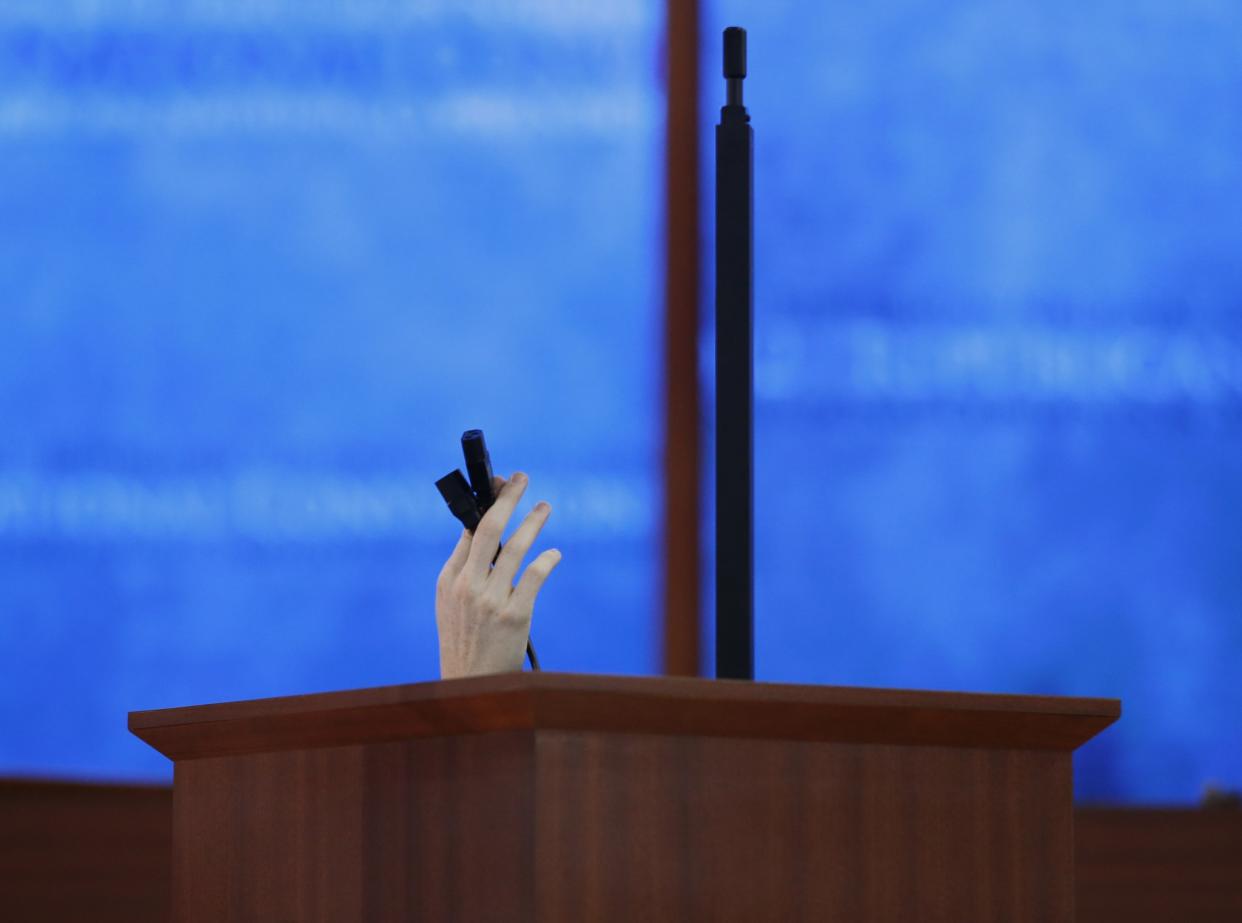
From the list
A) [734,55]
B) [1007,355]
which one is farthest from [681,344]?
[734,55]

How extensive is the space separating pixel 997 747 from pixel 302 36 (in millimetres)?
2172

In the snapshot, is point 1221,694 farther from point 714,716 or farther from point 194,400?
point 714,716

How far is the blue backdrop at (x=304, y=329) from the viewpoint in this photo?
8.74 ft

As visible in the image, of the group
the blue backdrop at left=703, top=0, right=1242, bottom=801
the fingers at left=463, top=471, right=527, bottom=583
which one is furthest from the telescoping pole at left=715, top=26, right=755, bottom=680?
the blue backdrop at left=703, top=0, right=1242, bottom=801

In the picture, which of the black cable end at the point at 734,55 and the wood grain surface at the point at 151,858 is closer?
the black cable end at the point at 734,55

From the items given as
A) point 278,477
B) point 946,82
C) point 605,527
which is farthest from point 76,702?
point 946,82

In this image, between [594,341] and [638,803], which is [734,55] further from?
[594,341]

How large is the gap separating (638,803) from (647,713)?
0.15ft

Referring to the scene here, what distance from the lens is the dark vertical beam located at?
2662 millimetres

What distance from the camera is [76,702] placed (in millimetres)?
2627

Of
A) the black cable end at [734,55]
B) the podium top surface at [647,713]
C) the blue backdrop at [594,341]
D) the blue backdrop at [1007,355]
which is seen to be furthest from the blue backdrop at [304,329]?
the podium top surface at [647,713]

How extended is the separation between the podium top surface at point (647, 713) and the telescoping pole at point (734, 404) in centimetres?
18

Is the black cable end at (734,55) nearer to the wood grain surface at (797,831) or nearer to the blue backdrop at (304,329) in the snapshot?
the wood grain surface at (797,831)

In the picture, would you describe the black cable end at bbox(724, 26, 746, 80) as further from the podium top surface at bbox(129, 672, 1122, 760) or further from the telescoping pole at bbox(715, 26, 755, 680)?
the podium top surface at bbox(129, 672, 1122, 760)
